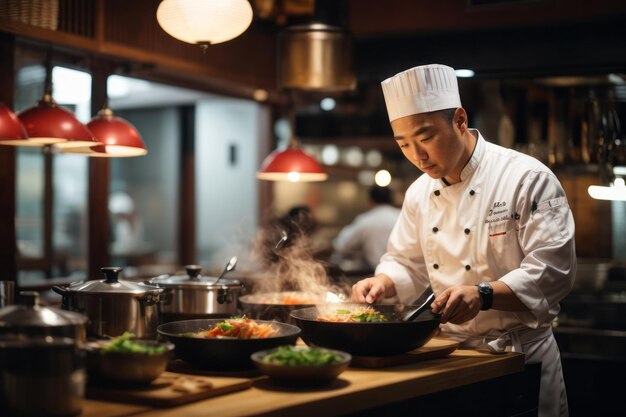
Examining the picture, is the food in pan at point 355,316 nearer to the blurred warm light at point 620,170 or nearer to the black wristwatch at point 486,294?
the black wristwatch at point 486,294

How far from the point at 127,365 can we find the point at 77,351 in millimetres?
225

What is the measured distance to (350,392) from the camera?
88.8 inches

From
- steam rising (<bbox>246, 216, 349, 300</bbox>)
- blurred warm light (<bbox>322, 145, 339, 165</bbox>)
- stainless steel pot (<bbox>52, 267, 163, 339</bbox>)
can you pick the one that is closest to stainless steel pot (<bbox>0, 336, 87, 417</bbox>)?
stainless steel pot (<bbox>52, 267, 163, 339</bbox>)

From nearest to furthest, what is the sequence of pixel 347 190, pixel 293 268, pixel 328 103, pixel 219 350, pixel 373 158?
pixel 219 350 → pixel 293 268 → pixel 328 103 → pixel 373 158 → pixel 347 190

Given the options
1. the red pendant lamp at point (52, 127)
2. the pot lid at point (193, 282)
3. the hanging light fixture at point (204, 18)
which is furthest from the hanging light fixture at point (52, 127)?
the pot lid at point (193, 282)

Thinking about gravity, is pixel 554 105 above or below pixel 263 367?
above

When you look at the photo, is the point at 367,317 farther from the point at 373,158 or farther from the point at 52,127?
the point at 373,158

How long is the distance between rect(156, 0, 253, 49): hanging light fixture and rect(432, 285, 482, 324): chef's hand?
1.60 meters

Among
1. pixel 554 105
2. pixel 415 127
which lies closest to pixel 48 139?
pixel 415 127

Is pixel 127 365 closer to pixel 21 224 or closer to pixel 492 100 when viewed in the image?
pixel 492 100

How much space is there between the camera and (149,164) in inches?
465

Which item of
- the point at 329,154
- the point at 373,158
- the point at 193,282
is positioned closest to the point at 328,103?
the point at 329,154

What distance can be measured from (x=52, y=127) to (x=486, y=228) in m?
2.00

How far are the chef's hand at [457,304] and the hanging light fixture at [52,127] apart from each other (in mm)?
1855
